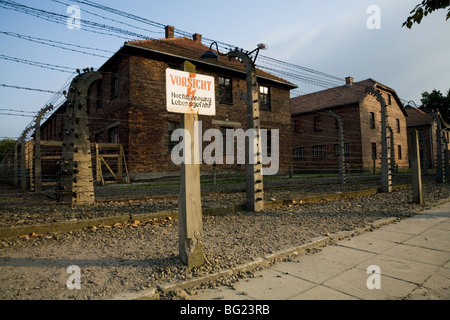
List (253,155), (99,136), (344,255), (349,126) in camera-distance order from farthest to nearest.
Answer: (349,126) < (99,136) < (253,155) < (344,255)

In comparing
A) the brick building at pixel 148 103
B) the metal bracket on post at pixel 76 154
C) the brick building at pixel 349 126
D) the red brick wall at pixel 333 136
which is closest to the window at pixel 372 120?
the brick building at pixel 349 126

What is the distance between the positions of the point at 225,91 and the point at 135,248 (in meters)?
16.2

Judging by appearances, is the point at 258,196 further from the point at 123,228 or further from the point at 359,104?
the point at 359,104

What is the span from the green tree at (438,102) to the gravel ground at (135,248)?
53388 millimetres

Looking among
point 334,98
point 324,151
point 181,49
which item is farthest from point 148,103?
point 334,98

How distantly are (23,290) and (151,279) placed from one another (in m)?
1.10

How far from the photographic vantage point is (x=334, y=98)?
27984 millimetres

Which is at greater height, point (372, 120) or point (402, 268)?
point (372, 120)

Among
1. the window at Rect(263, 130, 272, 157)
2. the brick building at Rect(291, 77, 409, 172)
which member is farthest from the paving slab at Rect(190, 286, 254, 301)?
the brick building at Rect(291, 77, 409, 172)

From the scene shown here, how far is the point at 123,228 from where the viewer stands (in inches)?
171

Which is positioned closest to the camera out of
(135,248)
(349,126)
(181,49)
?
(135,248)

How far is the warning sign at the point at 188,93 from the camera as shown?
286 cm

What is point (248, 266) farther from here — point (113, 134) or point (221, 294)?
point (113, 134)
